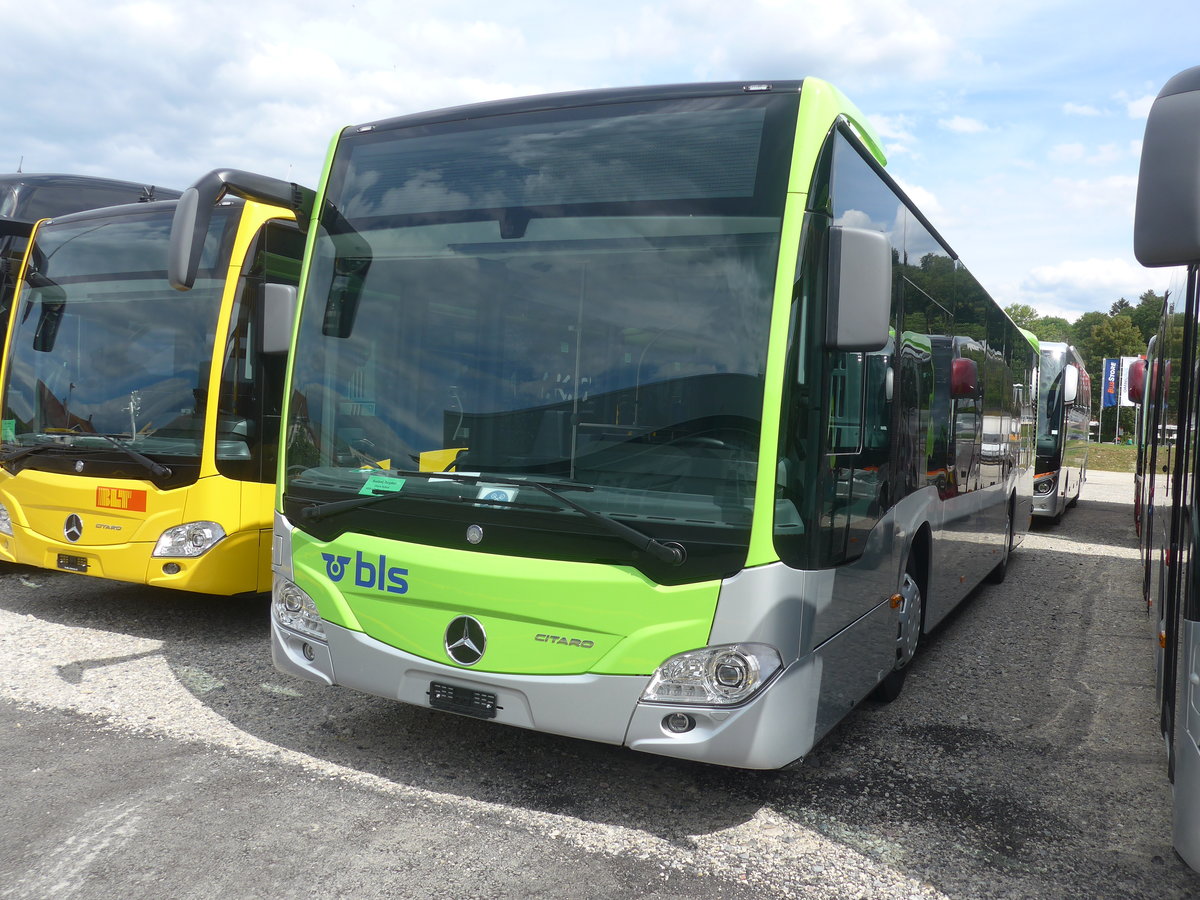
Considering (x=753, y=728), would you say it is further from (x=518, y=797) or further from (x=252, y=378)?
(x=252, y=378)

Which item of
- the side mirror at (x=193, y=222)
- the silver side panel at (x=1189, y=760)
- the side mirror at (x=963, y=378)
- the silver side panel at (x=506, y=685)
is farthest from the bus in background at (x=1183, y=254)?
the side mirror at (x=193, y=222)

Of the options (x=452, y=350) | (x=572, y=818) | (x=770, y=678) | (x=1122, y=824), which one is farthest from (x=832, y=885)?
(x=452, y=350)

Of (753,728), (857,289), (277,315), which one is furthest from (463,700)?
(277,315)

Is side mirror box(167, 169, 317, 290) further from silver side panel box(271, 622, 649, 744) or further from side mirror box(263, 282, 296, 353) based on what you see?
silver side panel box(271, 622, 649, 744)

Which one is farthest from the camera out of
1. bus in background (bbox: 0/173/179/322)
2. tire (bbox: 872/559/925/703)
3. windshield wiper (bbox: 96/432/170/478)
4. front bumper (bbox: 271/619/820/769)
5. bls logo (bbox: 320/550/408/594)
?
bus in background (bbox: 0/173/179/322)

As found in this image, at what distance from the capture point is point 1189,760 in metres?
2.93

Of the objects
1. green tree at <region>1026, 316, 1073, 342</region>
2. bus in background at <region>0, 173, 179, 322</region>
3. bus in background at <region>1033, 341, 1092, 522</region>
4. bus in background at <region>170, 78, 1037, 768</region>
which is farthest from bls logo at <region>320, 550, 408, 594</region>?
green tree at <region>1026, 316, 1073, 342</region>

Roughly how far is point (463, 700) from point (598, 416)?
123 centimetres

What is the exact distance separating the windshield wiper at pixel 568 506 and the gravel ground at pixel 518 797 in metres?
1.12

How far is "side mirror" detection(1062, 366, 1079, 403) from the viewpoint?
16.0 m

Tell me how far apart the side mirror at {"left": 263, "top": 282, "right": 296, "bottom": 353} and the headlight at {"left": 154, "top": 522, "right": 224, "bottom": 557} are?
162 cm

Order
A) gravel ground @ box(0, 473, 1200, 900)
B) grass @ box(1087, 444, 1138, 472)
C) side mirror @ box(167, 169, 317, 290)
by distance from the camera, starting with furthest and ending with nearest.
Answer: grass @ box(1087, 444, 1138, 472) < side mirror @ box(167, 169, 317, 290) < gravel ground @ box(0, 473, 1200, 900)

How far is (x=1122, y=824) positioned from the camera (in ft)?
13.6

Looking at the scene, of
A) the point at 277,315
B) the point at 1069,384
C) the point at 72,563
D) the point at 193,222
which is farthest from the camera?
the point at 1069,384
